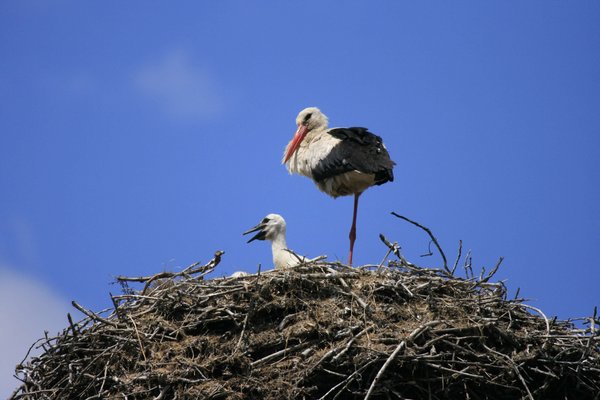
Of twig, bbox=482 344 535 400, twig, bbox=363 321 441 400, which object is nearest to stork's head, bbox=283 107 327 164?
twig, bbox=363 321 441 400

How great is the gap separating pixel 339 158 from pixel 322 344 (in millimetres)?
3296

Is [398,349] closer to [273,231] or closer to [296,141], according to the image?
[273,231]

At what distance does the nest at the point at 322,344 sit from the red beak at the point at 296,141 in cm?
333

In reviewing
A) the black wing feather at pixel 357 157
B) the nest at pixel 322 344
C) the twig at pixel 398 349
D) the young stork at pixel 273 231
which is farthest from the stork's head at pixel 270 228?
the twig at pixel 398 349

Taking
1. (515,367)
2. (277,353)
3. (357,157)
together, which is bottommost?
(515,367)

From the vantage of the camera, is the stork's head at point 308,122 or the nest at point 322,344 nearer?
the nest at point 322,344

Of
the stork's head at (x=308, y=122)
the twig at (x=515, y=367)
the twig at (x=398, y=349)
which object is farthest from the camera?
the stork's head at (x=308, y=122)

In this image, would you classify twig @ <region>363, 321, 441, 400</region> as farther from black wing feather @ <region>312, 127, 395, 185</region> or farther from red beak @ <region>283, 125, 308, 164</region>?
red beak @ <region>283, 125, 308, 164</region>

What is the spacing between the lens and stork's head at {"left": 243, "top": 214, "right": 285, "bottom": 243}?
870cm

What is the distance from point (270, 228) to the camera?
8703mm

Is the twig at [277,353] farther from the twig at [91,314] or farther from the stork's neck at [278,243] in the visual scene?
the stork's neck at [278,243]

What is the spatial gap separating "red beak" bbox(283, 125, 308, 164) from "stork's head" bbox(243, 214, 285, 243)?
1.47 m

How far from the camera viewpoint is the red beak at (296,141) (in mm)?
10117

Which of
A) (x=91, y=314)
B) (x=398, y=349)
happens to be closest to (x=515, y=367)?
(x=398, y=349)
